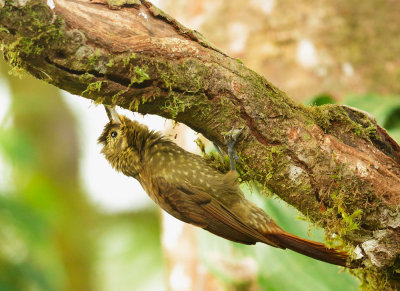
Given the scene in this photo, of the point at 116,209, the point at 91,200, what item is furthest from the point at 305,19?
the point at 116,209

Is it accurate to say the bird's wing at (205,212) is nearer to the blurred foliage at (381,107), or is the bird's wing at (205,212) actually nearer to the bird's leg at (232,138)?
the bird's leg at (232,138)

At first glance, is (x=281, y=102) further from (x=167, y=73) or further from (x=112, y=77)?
(x=112, y=77)

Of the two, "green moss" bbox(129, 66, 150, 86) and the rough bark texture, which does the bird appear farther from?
"green moss" bbox(129, 66, 150, 86)

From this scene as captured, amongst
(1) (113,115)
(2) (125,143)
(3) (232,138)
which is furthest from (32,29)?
(2) (125,143)

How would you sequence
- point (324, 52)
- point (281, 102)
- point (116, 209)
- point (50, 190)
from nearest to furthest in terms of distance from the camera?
point (281, 102) < point (324, 52) < point (50, 190) < point (116, 209)

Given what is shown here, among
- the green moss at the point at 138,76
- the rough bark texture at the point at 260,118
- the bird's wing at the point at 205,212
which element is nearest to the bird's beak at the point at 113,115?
the bird's wing at the point at 205,212

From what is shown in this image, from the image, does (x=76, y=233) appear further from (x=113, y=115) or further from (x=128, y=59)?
(x=128, y=59)

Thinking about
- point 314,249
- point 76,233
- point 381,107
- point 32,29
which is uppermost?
point 381,107
